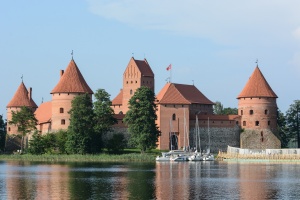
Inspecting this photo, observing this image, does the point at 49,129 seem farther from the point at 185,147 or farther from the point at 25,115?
the point at 185,147

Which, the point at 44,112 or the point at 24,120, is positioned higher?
the point at 44,112

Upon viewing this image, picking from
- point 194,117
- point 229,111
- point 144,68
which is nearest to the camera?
point 194,117

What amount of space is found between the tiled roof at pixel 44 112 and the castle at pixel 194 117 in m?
0.13

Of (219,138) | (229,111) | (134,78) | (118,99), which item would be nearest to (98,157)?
(219,138)

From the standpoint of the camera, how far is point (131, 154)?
60.6 meters

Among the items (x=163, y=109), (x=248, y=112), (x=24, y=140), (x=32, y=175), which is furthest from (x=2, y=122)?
(x=32, y=175)

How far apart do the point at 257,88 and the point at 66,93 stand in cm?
1705

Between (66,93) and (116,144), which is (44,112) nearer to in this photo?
(66,93)

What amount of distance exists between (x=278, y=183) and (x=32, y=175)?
14.0 meters

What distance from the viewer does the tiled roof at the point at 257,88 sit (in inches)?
2709

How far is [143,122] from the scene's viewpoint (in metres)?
60.6

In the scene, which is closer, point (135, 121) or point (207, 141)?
point (135, 121)

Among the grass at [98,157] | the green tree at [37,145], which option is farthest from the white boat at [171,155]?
the green tree at [37,145]

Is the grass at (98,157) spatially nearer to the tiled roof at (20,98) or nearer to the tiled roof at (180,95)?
the tiled roof at (180,95)
